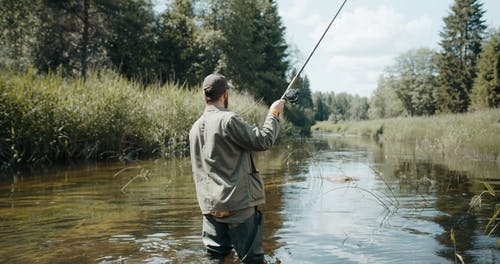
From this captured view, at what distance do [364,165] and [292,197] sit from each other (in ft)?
21.5

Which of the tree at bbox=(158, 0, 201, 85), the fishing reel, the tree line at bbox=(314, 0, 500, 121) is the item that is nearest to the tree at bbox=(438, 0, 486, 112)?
the tree line at bbox=(314, 0, 500, 121)

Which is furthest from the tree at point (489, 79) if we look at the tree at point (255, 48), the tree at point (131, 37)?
the tree at point (131, 37)

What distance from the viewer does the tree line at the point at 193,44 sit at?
3206cm

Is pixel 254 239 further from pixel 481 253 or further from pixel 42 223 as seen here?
pixel 42 223

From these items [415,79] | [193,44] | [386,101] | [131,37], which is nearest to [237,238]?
[131,37]

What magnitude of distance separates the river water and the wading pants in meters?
0.81

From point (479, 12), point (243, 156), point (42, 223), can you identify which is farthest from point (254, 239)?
point (479, 12)

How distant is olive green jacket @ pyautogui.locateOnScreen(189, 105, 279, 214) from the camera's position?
3492 mm

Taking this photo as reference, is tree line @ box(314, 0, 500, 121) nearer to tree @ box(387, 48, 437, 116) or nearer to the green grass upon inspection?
tree @ box(387, 48, 437, 116)

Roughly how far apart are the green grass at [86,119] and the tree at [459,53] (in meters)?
41.0

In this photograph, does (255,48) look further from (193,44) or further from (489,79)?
(489,79)

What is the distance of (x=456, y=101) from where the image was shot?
4903 cm

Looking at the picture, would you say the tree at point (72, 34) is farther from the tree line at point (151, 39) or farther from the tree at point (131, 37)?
the tree at point (131, 37)

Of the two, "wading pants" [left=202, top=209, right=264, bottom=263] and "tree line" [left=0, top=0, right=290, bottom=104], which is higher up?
"tree line" [left=0, top=0, right=290, bottom=104]
